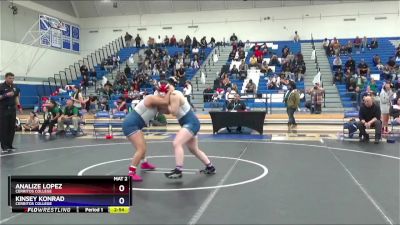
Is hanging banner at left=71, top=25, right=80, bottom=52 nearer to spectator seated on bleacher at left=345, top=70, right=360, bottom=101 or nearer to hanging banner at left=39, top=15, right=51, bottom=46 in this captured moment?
hanging banner at left=39, top=15, right=51, bottom=46

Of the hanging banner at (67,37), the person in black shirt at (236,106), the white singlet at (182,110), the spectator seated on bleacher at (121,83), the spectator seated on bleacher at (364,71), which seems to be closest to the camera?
the white singlet at (182,110)

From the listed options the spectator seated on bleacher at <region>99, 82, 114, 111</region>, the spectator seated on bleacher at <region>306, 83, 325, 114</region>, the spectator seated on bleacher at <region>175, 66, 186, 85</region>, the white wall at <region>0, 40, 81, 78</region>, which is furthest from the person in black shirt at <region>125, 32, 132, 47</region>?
the spectator seated on bleacher at <region>306, 83, 325, 114</region>

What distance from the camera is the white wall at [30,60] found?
26.0 metres

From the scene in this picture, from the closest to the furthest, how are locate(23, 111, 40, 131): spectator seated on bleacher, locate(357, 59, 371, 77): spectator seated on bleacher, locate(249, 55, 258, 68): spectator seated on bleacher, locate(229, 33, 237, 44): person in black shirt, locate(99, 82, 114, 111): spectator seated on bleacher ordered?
locate(23, 111, 40, 131): spectator seated on bleacher < locate(99, 82, 114, 111): spectator seated on bleacher < locate(357, 59, 371, 77): spectator seated on bleacher < locate(249, 55, 258, 68): spectator seated on bleacher < locate(229, 33, 237, 44): person in black shirt

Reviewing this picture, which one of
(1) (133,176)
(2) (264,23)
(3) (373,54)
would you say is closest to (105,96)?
(1) (133,176)

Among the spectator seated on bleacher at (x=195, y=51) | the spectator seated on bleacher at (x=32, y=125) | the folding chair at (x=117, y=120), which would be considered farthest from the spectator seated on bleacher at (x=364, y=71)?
the spectator seated on bleacher at (x=32, y=125)

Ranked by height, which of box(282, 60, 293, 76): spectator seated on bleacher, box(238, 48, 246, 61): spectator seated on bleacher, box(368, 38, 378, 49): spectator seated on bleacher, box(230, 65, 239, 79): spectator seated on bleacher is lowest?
box(230, 65, 239, 79): spectator seated on bleacher

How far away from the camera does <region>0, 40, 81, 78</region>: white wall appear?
25962mm

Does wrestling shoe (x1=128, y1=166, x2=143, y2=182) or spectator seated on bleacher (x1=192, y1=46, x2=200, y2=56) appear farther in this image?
spectator seated on bleacher (x1=192, y1=46, x2=200, y2=56)

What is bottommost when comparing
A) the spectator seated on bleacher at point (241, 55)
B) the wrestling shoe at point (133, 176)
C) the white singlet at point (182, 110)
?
the wrestling shoe at point (133, 176)

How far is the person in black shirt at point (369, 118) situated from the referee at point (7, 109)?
30.3 ft

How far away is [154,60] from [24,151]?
60.0ft

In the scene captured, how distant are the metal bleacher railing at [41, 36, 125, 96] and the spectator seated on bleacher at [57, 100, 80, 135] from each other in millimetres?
14133
